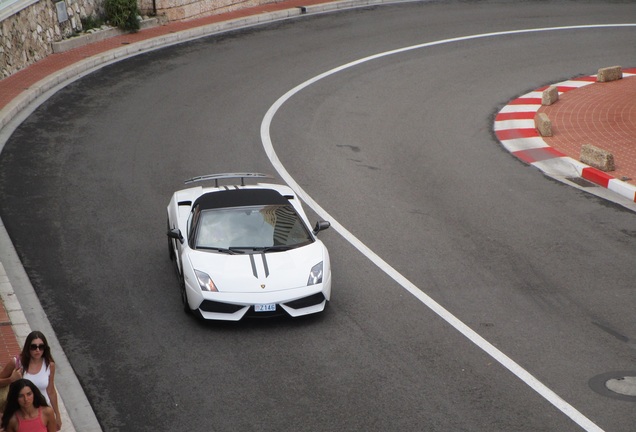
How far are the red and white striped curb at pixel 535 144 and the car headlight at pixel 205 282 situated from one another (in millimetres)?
7723

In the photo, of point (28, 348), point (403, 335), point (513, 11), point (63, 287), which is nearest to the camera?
point (28, 348)

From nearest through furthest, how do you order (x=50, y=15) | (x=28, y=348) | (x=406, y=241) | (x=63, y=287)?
(x=28, y=348) < (x=63, y=287) < (x=406, y=241) < (x=50, y=15)

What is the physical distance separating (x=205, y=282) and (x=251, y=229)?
3.72 ft

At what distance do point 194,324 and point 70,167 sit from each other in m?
6.33

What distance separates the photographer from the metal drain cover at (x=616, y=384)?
9406 mm

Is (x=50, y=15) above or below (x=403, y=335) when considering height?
above

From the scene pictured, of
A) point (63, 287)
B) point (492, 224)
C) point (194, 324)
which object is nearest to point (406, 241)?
point (492, 224)

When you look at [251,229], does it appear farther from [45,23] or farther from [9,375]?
[45,23]

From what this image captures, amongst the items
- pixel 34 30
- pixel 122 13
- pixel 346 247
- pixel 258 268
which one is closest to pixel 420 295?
pixel 346 247

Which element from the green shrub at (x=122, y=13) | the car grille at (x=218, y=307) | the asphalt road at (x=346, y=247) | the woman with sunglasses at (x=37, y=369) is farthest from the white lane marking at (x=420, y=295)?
the green shrub at (x=122, y=13)

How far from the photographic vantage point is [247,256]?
440 inches

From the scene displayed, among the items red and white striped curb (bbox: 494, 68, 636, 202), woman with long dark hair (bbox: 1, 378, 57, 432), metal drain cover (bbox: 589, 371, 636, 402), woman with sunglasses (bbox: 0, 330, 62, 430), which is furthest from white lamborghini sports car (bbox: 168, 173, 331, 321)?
red and white striped curb (bbox: 494, 68, 636, 202)

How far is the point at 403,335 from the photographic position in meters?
10.6

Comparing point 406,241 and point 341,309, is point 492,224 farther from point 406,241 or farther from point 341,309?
point 341,309
